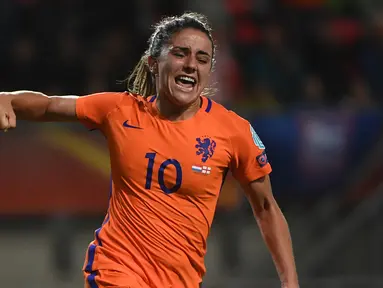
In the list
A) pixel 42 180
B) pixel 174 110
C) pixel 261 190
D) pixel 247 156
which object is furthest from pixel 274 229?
pixel 42 180

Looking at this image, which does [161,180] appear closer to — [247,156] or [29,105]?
[247,156]

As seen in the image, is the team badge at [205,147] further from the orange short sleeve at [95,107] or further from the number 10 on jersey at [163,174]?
the orange short sleeve at [95,107]

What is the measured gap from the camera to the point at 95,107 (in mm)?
4688

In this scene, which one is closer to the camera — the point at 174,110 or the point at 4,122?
the point at 4,122

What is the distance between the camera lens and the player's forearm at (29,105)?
14.7ft

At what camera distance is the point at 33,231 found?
889 centimetres

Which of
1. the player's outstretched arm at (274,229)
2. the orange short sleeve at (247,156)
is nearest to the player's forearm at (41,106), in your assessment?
the orange short sleeve at (247,156)

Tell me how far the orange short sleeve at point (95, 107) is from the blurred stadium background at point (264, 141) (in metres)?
3.56

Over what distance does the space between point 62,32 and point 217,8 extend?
1636 millimetres

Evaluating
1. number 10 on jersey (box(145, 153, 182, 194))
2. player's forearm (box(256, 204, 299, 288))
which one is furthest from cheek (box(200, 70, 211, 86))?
player's forearm (box(256, 204, 299, 288))

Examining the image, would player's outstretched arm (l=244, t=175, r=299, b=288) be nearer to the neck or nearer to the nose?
the neck

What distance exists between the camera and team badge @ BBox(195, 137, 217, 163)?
4.64 metres

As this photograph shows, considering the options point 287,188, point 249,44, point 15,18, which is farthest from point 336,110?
point 15,18

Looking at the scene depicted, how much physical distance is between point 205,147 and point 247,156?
0.70 feet
